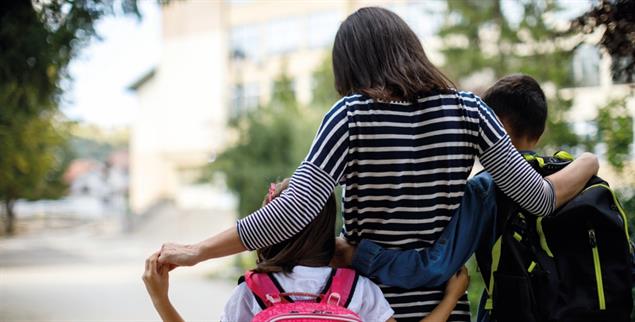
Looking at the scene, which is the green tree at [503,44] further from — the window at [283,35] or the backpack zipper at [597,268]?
the window at [283,35]

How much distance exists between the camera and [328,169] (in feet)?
6.00

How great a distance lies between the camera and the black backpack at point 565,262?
2012 mm

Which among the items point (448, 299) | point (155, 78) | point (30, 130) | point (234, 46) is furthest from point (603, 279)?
point (155, 78)

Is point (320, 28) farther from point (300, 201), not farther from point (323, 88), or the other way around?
point (300, 201)

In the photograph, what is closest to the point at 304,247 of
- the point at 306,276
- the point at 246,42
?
the point at 306,276

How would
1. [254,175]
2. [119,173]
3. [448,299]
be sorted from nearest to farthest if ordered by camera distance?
[448,299] < [254,175] < [119,173]

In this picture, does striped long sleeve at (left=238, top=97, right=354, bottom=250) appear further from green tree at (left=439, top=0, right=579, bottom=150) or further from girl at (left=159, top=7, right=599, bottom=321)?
green tree at (left=439, top=0, right=579, bottom=150)

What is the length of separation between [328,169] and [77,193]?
55.7 meters

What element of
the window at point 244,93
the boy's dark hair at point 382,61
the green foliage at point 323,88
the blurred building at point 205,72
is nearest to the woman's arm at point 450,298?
the boy's dark hair at point 382,61

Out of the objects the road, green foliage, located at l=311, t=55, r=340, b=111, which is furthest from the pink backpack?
green foliage, located at l=311, t=55, r=340, b=111

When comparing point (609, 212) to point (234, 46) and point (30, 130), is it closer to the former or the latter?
point (30, 130)

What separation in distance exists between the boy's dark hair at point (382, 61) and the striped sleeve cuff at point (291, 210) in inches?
10.8

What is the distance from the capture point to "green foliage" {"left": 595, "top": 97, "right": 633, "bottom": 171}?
684cm

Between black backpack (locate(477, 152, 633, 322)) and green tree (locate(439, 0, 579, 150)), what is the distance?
39.7ft
